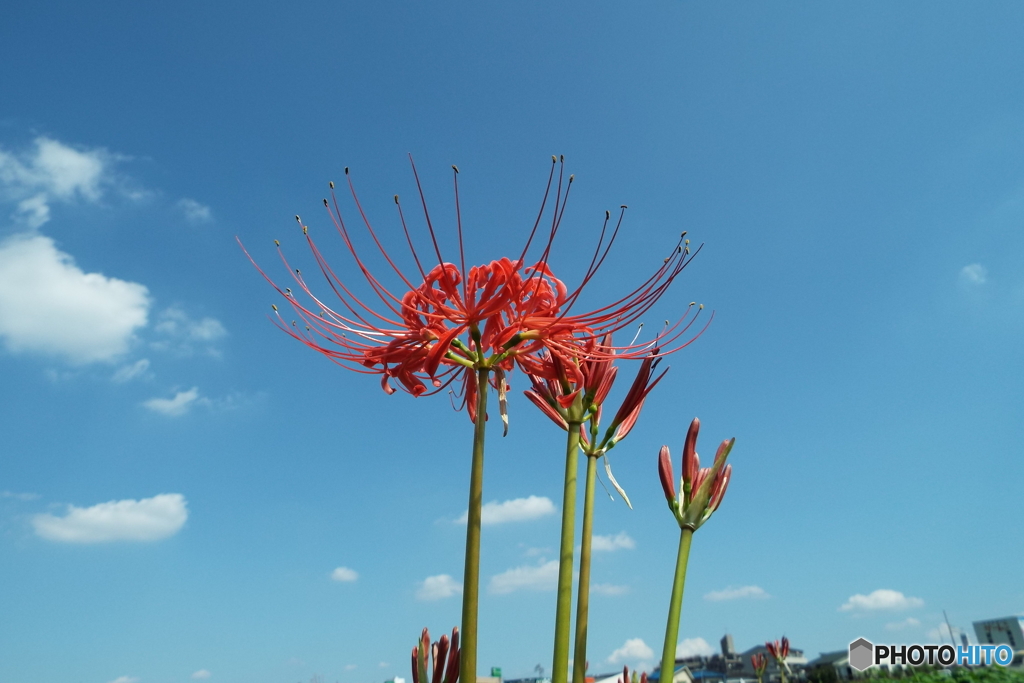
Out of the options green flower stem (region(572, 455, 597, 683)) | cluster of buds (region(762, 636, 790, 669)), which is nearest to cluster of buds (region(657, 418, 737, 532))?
green flower stem (region(572, 455, 597, 683))

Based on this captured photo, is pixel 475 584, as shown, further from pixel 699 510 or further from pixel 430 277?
pixel 430 277

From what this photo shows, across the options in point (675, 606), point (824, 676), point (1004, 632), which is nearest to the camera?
point (675, 606)

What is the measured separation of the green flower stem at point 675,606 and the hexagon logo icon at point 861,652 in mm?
5563

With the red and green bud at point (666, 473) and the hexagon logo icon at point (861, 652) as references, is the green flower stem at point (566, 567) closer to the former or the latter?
the red and green bud at point (666, 473)

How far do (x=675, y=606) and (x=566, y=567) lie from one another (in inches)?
11.6

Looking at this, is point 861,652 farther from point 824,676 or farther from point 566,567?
point 824,676

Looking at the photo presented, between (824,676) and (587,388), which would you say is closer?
(587,388)

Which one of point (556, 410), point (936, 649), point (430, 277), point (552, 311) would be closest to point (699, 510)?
point (556, 410)

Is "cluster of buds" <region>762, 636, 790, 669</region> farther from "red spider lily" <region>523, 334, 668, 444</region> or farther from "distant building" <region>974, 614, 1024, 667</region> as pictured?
"distant building" <region>974, 614, 1024, 667</region>

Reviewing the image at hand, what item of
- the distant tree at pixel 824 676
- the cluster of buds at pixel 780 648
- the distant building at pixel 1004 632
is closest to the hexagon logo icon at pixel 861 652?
the cluster of buds at pixel 780 648

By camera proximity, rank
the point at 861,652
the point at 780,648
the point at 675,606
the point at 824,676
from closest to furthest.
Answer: the point at 675,606, the point at 861,652, the point at 780,648, the point at 824,676

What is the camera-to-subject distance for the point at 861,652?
6.07 meters

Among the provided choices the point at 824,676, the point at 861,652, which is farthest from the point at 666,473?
the point at 824,676

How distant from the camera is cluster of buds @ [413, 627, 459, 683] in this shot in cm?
188
